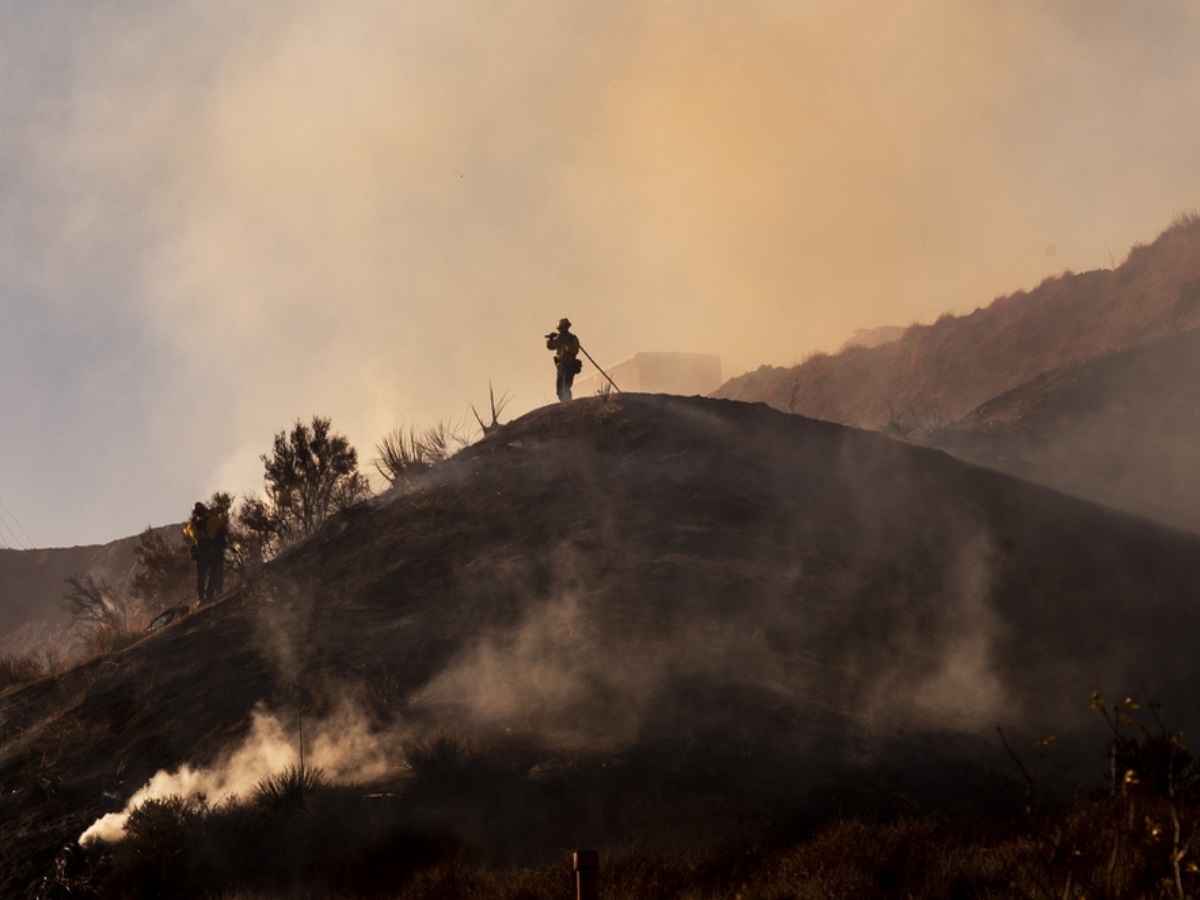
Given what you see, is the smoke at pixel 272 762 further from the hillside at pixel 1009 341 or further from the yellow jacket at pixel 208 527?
the hillside at pixel 1009 341

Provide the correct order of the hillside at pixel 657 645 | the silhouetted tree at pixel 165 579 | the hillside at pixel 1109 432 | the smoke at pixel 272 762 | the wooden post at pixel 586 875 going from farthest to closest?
the silhouetted tree at pixel 165 579, the hillside at pixel 1109 432, the smoke at pixel 272 762, the hillside at pixel 657 645, the wooden post at pixel 586 875

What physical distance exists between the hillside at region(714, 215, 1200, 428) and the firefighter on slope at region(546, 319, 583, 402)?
19677 millimetres

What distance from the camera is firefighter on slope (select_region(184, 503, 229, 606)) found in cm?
2236

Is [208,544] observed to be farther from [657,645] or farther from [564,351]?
[657,645]

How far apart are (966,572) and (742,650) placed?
571 cm

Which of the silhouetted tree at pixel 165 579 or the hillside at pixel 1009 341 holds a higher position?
the hillside at pixel 1009 341

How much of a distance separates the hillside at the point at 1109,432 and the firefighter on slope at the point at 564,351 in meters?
10.2

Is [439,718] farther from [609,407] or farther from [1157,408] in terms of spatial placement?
[1157,408]

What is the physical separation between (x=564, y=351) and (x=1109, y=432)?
15528mm

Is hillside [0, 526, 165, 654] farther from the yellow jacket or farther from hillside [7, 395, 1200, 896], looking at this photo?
hillside [7, 395, 1200, 896]

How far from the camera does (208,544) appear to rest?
73.8 feet

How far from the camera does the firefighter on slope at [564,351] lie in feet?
76.7

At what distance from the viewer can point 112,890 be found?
10203 mm

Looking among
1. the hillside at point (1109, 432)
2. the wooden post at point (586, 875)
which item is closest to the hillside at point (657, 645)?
the wooden post at point (586, 875)
